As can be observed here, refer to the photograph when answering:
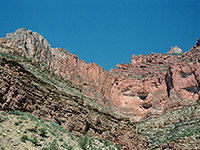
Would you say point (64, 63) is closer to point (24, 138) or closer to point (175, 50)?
point (24, 138)

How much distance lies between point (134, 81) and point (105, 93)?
12.1 metres

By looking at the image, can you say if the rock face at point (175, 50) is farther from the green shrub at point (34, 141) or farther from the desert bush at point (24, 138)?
the desert bush at point (24, 138)

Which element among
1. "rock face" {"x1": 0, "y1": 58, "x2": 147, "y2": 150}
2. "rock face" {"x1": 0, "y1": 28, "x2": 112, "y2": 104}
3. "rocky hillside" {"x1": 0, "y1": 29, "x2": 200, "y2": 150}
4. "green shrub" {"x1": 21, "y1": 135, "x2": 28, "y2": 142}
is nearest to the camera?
"green shrub" {"x1": 21, "y1": 135, "x2": 28, "y2": 142}

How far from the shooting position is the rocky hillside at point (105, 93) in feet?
77.0

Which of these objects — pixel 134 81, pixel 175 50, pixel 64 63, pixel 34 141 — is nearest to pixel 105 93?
pixel 134 81

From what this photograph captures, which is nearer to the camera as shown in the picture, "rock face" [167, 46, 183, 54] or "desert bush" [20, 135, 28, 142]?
"desert bush" [20, 135, 28, 142]

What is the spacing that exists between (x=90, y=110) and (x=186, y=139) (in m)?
17.1

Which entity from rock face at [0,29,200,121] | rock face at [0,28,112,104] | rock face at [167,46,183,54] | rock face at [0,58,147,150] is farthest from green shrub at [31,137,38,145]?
rock face at [167,46,183,54]

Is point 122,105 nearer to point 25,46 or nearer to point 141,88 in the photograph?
point 141,88

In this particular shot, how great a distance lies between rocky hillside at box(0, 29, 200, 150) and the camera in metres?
23.5

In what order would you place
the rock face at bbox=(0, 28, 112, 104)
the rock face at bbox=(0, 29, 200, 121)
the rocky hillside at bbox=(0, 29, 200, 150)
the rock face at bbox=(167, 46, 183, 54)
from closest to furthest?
the rocky hillside at bbox=(0, 29, 200, 150), the rock face at bbox=(0, 28, 112, 104), the rock face at bbox=(0, 29, 200, 121), the rock face at bbox=(167, 46, 183, 54)

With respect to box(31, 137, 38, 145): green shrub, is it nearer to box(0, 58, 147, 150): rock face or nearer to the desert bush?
the desert bush

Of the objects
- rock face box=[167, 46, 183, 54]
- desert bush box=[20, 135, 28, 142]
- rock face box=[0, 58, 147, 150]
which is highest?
rock face box=[167, 46, 183, 54]

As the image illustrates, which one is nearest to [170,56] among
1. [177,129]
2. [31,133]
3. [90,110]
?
[177,129]
